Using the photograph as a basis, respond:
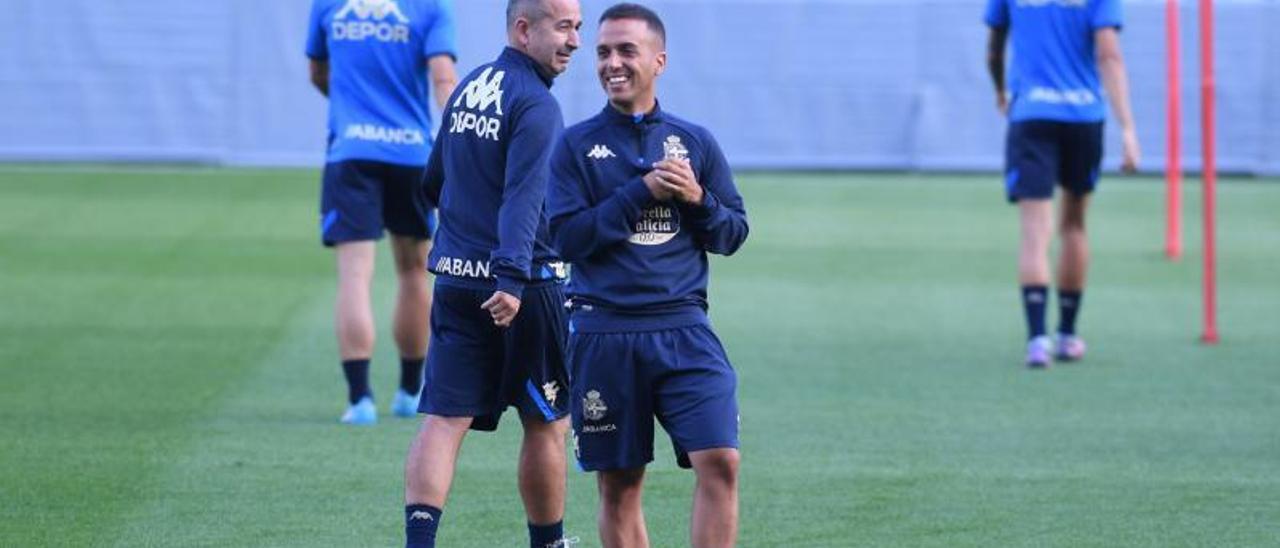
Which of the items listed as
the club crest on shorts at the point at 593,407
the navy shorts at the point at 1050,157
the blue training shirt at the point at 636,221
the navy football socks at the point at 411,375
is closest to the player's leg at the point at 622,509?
the club crest on shorts at the point at 593,407

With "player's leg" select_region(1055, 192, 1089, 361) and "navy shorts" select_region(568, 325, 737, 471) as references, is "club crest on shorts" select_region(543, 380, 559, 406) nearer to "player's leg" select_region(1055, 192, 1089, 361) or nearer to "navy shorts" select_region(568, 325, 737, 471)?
"navy shorts" select_region(568, 325, 737, 471)

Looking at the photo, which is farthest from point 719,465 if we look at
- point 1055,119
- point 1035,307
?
point 1055,119

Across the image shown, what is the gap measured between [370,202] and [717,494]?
11.8 ft

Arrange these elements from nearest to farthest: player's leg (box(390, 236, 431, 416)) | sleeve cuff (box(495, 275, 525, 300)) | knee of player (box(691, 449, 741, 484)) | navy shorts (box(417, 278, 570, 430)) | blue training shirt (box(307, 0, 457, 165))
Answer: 1. knee of player (box(691, 449, 741, 484))
2. sleeve cuff (box(495, 275, 525, 300))
3. navy shorts (box(417, 278, 570, 430))
4. blue training shirt (box(307, 0, 457, 165))
5. player's leg (box(390, 236, 431, 416))

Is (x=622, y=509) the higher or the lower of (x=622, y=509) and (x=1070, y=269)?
the higher

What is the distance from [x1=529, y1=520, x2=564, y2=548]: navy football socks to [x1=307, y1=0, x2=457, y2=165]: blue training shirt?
2.85 m

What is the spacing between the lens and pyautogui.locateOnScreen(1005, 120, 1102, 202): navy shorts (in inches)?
444

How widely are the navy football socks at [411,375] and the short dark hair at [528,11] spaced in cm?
325

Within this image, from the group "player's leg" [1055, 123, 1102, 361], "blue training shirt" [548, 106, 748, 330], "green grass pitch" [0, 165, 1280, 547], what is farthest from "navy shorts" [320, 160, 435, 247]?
"player's leg" [1055, 123, 1102, 361]

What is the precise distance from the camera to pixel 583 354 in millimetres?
6109

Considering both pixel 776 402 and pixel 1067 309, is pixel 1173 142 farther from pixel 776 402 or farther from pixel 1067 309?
pixel 776 402

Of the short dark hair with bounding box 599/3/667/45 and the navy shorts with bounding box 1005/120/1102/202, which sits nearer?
the short dark hair with bounding box 599/3/667/45

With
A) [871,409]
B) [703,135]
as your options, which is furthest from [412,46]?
[703,135]

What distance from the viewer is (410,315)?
9.49 meters
